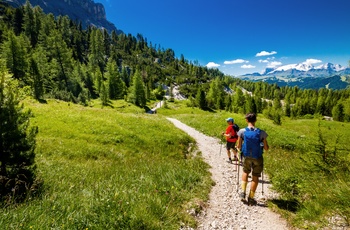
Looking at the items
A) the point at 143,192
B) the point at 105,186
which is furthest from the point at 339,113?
the point at 105,186

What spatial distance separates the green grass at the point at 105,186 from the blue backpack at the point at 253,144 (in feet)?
8.74

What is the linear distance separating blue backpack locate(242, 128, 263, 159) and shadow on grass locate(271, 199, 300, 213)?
1916 millimetres

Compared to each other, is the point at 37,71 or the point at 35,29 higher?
the point at 35,29

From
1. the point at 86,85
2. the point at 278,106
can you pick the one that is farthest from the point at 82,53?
the point at 278,106

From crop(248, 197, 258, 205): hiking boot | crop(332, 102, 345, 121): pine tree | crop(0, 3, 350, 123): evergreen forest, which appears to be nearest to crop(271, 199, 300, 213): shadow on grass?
crop(248, 197, 258, 205): hiking boot

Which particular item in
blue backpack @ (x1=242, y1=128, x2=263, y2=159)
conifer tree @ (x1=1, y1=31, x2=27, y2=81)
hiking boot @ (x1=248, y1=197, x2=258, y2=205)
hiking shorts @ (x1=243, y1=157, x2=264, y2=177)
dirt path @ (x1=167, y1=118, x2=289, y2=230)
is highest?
conifer tree @ (x1=1, y1=31, x2=27, y2=81)

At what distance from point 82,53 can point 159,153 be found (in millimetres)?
151692

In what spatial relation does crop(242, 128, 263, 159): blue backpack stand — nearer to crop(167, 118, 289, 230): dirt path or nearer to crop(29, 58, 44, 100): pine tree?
crop(167, 118, 289, 230): dirt path

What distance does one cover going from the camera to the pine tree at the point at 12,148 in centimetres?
601

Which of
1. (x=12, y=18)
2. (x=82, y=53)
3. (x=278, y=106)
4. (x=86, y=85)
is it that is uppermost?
(x=12, y=18)

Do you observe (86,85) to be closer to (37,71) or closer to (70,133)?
(37,71)

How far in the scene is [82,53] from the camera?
14500cm

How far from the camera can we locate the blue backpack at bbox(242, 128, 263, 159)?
7.68m

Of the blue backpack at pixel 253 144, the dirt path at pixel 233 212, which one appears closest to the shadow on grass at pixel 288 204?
the dirt path at pixel 233 212
